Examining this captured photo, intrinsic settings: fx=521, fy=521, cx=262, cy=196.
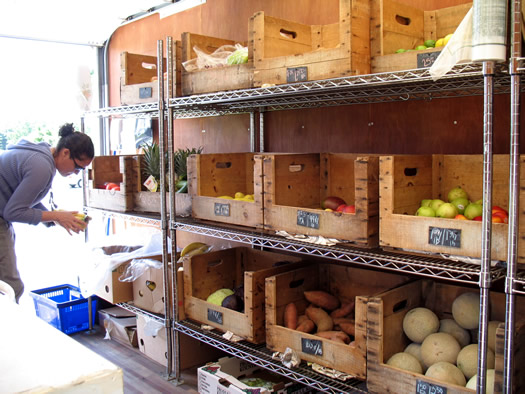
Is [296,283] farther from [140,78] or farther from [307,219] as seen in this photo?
[140,78]

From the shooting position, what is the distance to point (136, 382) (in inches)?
122

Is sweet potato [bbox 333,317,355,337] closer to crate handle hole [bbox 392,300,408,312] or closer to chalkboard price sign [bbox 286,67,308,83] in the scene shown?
crate handle hole [bbox 392,300,408,312]

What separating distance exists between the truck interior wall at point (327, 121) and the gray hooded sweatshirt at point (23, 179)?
123 centimetres

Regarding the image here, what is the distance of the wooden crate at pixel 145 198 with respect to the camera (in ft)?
9.93

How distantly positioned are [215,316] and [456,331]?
1205 millimetres

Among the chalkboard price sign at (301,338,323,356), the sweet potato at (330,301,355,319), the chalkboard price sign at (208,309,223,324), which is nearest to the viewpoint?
the chalkboard price sign at (301,338,323,356)

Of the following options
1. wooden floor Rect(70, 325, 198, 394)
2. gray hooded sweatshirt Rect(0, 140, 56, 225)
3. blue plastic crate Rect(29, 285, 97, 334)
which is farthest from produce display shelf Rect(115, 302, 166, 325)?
gray hooded sweatshirt Rect(0, 140, 56, 225)

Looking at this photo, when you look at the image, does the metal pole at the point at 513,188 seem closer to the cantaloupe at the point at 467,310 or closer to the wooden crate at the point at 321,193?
the cantaloupe at the point at 467,310

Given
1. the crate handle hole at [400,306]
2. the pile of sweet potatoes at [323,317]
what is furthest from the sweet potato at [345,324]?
the crate handle hole at [400,306]

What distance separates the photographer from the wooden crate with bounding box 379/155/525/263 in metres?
1.70

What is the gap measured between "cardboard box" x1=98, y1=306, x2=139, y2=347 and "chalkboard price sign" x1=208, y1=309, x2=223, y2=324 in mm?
1153

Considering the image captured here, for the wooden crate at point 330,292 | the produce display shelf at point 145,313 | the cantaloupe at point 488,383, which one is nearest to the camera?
the cantaloupe at point 488,383

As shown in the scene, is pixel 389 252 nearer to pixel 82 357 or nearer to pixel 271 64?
pixel 271 64

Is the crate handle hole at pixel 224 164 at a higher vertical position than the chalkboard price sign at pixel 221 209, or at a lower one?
higher
